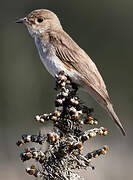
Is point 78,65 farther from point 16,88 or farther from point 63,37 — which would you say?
point 16,88

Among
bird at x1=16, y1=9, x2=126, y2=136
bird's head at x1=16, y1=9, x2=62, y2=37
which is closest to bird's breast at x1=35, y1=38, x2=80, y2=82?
bird at x1=16, y1=9, x2=126, y2=136

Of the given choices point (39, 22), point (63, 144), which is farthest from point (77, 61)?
point (63, 144)

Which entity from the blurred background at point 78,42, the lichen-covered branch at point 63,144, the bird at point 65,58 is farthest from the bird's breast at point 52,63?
the blurred background at point 78,42

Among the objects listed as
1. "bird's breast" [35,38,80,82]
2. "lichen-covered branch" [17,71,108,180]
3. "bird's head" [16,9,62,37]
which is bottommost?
"lichen-covered branch" [17,71,108,180]

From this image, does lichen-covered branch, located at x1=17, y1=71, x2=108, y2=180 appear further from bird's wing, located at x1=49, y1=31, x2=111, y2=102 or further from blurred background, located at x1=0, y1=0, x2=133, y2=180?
blurred background, located at x1=0, y1=0, x2=133, y2=180

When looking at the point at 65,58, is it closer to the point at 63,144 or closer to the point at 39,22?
the point at 39,22

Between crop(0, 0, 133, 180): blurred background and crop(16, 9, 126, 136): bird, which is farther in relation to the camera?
crop(0, 0, 133, 180): blurred background
